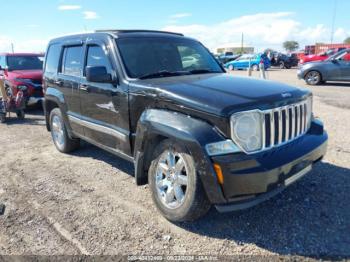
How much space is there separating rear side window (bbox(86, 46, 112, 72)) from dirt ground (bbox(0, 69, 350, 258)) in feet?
5.41

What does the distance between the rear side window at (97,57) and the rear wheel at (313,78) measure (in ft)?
43.1

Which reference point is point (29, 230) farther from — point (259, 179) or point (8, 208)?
point (259, 179)

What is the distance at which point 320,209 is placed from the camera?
3.56 m

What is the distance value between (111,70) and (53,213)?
6.20 feet

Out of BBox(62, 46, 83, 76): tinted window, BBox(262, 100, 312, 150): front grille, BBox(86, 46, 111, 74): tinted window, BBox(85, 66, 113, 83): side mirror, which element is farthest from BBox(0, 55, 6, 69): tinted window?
BBox(262, 100, 312, 150): front grille

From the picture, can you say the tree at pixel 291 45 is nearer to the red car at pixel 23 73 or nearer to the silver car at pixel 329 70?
the silver car at pixel 329 70

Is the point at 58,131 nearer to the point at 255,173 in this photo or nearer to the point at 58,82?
the point at 58,82

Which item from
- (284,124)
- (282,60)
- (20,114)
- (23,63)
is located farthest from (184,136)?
(282,60)

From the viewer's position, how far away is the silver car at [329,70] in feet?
46.9

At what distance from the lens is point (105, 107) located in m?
4.28

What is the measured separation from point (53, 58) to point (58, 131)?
136 centimetres


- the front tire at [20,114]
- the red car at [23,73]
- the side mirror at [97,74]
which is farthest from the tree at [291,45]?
the side mirror at [97,74]

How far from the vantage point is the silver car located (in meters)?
14.3

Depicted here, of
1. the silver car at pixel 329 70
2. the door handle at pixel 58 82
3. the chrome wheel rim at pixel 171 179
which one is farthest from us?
the silver car at pixel 329 70
